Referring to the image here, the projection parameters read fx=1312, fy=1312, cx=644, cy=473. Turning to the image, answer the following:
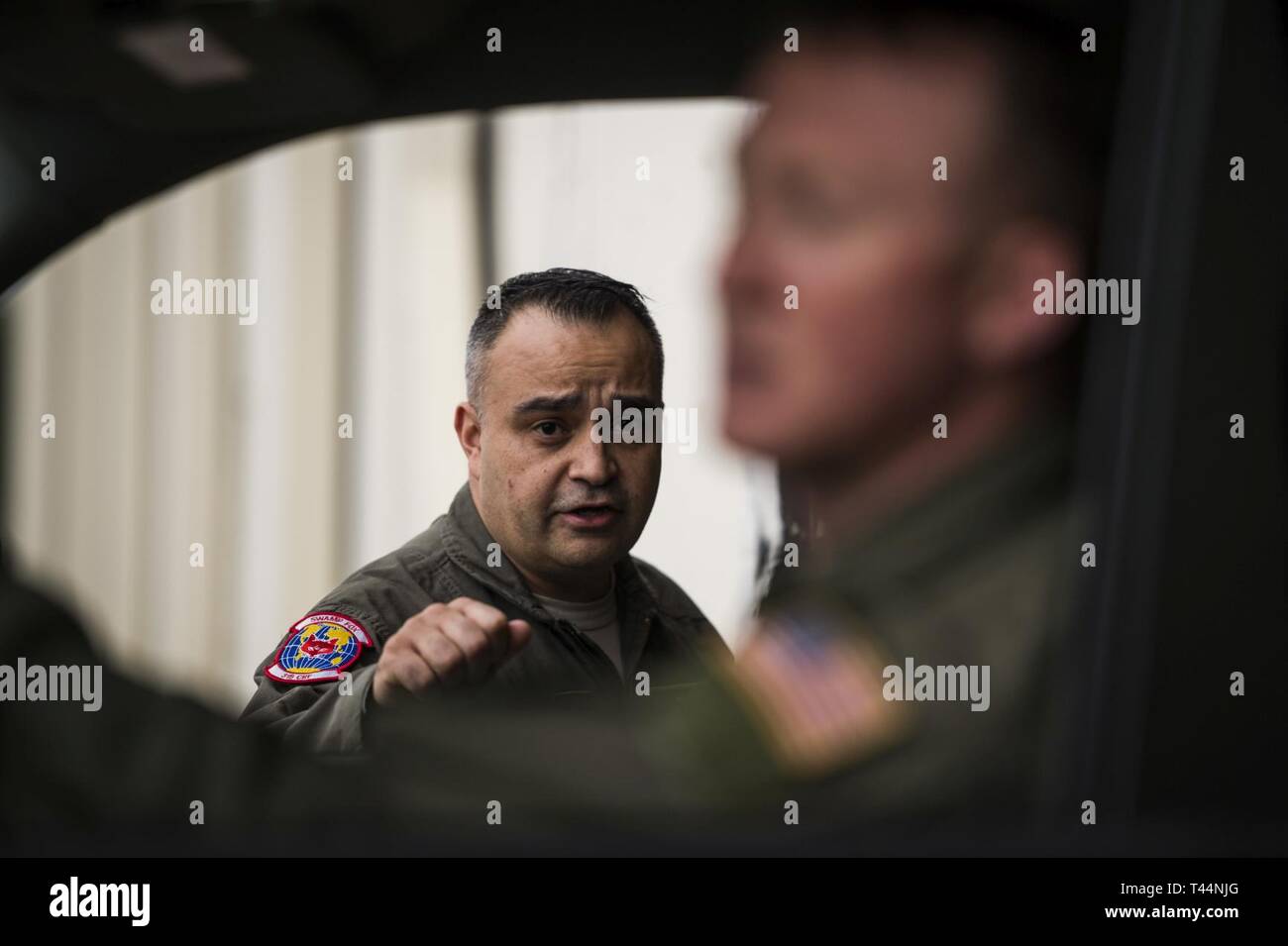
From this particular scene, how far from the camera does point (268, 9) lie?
5.41ft

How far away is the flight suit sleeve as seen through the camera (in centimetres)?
152

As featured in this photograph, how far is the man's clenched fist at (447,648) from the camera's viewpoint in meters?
1.52

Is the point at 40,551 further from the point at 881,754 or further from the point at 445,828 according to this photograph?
the point at 881,754

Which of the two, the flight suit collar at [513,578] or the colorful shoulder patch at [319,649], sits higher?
the flight suit collar at [513,578]

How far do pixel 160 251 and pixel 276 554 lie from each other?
0.42 m

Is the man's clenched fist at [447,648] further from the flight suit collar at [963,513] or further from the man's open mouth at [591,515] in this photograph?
the flight suit collar at [963,513]

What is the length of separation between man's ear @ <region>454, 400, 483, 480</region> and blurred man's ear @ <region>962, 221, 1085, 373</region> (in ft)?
1.90

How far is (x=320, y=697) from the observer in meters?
1.53

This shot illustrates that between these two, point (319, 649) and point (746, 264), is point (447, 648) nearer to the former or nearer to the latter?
point (319, 649)

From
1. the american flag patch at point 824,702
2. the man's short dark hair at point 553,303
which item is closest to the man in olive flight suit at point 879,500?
the american flag patch at point 824,702

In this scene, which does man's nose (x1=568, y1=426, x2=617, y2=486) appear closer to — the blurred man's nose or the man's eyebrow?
the man's eyebrow

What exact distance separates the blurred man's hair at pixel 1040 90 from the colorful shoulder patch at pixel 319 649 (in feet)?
2.95

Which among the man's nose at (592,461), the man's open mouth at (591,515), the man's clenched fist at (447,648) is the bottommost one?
the man's clenched fist at (447,648)
